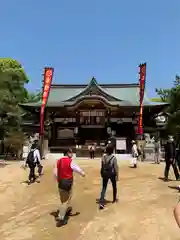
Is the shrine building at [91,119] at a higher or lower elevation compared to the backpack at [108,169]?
higher

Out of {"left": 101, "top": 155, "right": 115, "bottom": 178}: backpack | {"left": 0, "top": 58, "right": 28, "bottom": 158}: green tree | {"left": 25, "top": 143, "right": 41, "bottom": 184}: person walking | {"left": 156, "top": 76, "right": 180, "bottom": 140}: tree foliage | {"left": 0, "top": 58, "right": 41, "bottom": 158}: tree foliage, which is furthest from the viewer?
{"left": 156, "top": 76, "right": 180, "bottom": 140}: tree foliage

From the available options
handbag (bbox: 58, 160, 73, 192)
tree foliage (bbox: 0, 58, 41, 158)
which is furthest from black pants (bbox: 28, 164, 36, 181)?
tree foliage (bbox: 0, 58, 41, 158)

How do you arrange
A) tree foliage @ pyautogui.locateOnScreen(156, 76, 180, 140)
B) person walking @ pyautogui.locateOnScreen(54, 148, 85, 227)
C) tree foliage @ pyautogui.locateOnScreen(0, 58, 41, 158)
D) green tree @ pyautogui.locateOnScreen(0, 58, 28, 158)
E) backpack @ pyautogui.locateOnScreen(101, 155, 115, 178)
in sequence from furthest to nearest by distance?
tree foliage @ pyautogui.locateOnScreen(156, 76, 180, 140)
green tree @ pyautogui.locateOnScreen(0, 58, 28, 158)
tree foliage @ pyautogui.locateOnScreen(0, 58, 41, 158)
backpack @ pyautogui.locateOnScreen(101, 155, 115, 178)
person walking @ pyautogui.locateOnScreen(54, 148, 85, 227)

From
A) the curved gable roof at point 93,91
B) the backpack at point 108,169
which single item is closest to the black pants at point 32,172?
the backpack at point 108,169

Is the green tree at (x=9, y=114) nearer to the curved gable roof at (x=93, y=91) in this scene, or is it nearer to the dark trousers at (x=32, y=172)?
the curved gable roof at (x=93, y=91)

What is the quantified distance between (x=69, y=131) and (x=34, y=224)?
24.1 meters

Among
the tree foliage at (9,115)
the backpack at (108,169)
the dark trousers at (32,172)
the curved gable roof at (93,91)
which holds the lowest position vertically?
the dark trousers at (32,172)

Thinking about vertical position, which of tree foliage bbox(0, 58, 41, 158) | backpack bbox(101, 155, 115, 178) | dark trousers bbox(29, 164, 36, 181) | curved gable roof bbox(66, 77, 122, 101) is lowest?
dark trousers bbox(29, 164, 36, 181)

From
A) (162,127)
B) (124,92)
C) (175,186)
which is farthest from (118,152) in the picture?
(175,186)

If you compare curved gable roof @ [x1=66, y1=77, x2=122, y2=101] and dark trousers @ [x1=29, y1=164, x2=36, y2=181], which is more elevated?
curved gable roof @ [x1=66, y1=77, x2=122, y2=101]

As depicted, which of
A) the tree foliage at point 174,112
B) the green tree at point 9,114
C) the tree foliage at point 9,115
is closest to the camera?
the tree foliage at point 9,115

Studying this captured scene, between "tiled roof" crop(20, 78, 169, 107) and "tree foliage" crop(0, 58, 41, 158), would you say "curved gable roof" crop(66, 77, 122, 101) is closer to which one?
"tiled roof" crop(20, 78, 169, 107)

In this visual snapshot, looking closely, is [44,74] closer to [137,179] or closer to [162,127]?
[162,127]

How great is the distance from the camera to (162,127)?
1335 inches
